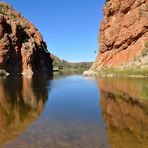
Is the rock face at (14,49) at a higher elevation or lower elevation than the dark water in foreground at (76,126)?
higher

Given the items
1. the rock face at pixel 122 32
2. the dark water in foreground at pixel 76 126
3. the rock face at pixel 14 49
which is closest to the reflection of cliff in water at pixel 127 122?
the dark water in foreground at pixel 76 126

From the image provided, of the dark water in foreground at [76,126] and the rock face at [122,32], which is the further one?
the rock face at [122,32]

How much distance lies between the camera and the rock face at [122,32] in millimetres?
110375

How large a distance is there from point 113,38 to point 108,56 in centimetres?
728

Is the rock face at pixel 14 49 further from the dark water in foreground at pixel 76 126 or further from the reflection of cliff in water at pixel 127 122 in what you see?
the reflection of cliff in water at pixel 127 122

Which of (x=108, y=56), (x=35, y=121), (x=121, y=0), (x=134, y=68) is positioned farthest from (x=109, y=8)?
(x=35, y=121)

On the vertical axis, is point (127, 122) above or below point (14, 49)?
below

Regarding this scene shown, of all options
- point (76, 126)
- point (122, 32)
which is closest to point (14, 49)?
point (122, 32)

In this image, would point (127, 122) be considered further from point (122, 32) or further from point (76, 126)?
A: point (122, 32)

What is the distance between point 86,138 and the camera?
61.5 ft

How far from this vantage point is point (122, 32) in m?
119

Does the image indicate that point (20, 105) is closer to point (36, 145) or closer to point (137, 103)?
point (137, 103)

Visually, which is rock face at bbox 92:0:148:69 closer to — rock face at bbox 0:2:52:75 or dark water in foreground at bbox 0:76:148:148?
rock face at bbox 0:2:52:75

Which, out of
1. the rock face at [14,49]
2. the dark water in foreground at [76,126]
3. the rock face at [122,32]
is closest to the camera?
the dark water in foreground at [76,126]
